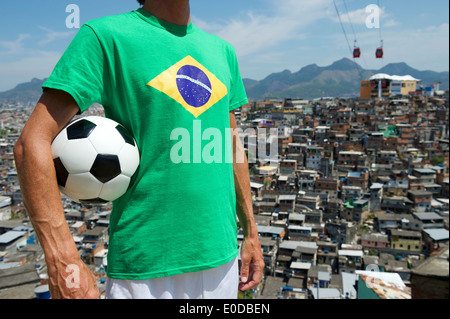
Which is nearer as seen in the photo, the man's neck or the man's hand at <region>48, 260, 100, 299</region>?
the man's hand at <region>48, 260, 100, 299</region>

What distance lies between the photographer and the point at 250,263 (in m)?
0.96

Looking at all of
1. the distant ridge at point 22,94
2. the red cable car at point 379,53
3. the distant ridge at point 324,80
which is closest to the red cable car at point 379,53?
the red cable car at point 379,53

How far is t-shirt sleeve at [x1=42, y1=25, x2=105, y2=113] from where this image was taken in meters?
0.57

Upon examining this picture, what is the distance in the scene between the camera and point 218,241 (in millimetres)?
742

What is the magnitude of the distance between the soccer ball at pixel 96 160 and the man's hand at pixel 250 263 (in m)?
0.40

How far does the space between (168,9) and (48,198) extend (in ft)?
1.40

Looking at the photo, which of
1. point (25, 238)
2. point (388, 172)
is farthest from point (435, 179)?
point (25, 238)

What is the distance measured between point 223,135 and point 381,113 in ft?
93.3

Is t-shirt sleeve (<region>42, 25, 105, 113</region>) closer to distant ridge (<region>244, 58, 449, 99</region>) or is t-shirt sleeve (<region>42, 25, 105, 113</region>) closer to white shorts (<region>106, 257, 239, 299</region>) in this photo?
white shorts (<region>106, 257, 239, 299</region>)

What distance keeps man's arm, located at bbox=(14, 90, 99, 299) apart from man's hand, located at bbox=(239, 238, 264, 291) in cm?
45

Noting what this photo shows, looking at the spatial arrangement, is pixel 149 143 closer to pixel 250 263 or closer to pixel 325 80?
pixel 250 263

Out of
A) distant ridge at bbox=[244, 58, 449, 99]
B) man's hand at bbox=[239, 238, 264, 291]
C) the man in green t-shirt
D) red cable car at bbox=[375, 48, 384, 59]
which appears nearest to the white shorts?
the man in green t-shirt

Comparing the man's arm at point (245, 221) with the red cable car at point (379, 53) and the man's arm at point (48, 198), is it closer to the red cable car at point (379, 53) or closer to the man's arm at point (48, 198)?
the man's arm at point (48, 198)

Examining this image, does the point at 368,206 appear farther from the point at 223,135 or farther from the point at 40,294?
the point at 223,135
